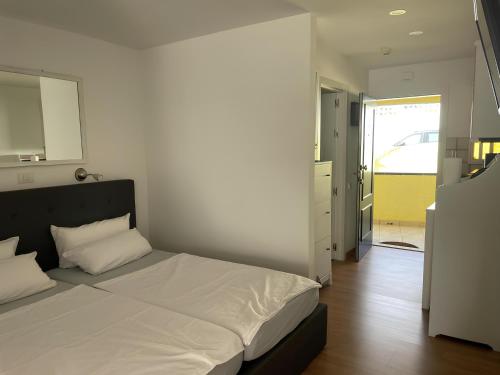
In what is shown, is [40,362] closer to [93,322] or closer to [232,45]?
[93,322]

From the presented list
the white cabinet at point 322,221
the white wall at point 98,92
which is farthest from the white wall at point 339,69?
the white wall at point 98,92

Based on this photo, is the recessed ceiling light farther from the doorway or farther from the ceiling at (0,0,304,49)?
the doorway

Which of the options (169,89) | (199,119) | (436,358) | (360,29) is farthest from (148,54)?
(436,358)

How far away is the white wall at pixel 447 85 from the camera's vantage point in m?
4.45

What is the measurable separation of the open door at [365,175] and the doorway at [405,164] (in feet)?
4.77

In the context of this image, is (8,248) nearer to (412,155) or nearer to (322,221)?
(322,221)

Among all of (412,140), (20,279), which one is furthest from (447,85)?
(20,279)

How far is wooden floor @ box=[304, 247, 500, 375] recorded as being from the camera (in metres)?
2.35

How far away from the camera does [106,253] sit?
2715 mm

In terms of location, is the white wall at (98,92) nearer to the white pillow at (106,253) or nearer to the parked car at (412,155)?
the white pillow at (106,253)

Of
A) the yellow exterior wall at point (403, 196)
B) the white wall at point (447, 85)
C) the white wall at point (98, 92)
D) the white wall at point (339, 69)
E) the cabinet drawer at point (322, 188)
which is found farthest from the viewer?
the yellow exterior wall at point (403, 196)

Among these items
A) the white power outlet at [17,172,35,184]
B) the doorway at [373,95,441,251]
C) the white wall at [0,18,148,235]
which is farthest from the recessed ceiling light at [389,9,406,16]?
the doorway at [373,95,441,251]

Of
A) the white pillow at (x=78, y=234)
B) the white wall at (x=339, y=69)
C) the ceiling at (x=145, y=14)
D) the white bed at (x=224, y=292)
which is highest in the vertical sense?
the ceiling at (x=145, y=14)

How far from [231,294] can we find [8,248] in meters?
1.56
